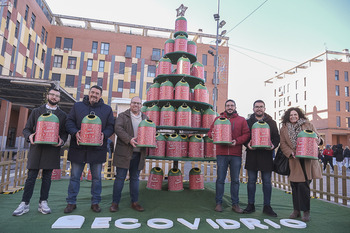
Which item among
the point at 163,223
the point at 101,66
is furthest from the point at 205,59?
the point at 163,223

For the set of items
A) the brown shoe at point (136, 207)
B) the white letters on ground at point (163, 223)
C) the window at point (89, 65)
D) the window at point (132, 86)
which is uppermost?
the window at point (89, 65)

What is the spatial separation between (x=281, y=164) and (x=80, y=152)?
12.4ft

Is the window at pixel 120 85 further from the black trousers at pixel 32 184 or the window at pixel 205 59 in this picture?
the black trousers at pixel 32 184

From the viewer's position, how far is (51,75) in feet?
92.5

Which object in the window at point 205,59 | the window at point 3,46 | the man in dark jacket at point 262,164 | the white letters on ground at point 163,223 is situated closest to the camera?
the white letters on ground at point 163,223

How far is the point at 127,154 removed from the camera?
4.28m

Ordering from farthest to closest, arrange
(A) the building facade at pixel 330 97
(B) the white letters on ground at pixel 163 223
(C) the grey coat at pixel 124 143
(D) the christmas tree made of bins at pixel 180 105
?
(A) the building facade at pixel 330 97 < (D) the christmas tree made of bins at pixel 180 105 < (C) the grey coat at pixel 124 143 < (B) the white letters on ground at pixel 163 223

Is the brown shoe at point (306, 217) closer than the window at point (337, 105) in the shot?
Yes

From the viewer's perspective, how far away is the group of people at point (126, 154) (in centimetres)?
402

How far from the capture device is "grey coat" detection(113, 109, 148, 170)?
13.9 feet

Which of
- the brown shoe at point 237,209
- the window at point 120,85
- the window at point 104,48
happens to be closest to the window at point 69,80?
the window at point 104,48

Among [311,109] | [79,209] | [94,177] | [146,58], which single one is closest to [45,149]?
[94,177]

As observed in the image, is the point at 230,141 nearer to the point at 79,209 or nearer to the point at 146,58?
the point at 79,209

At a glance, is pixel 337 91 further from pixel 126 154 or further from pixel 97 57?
pixel 126 154
